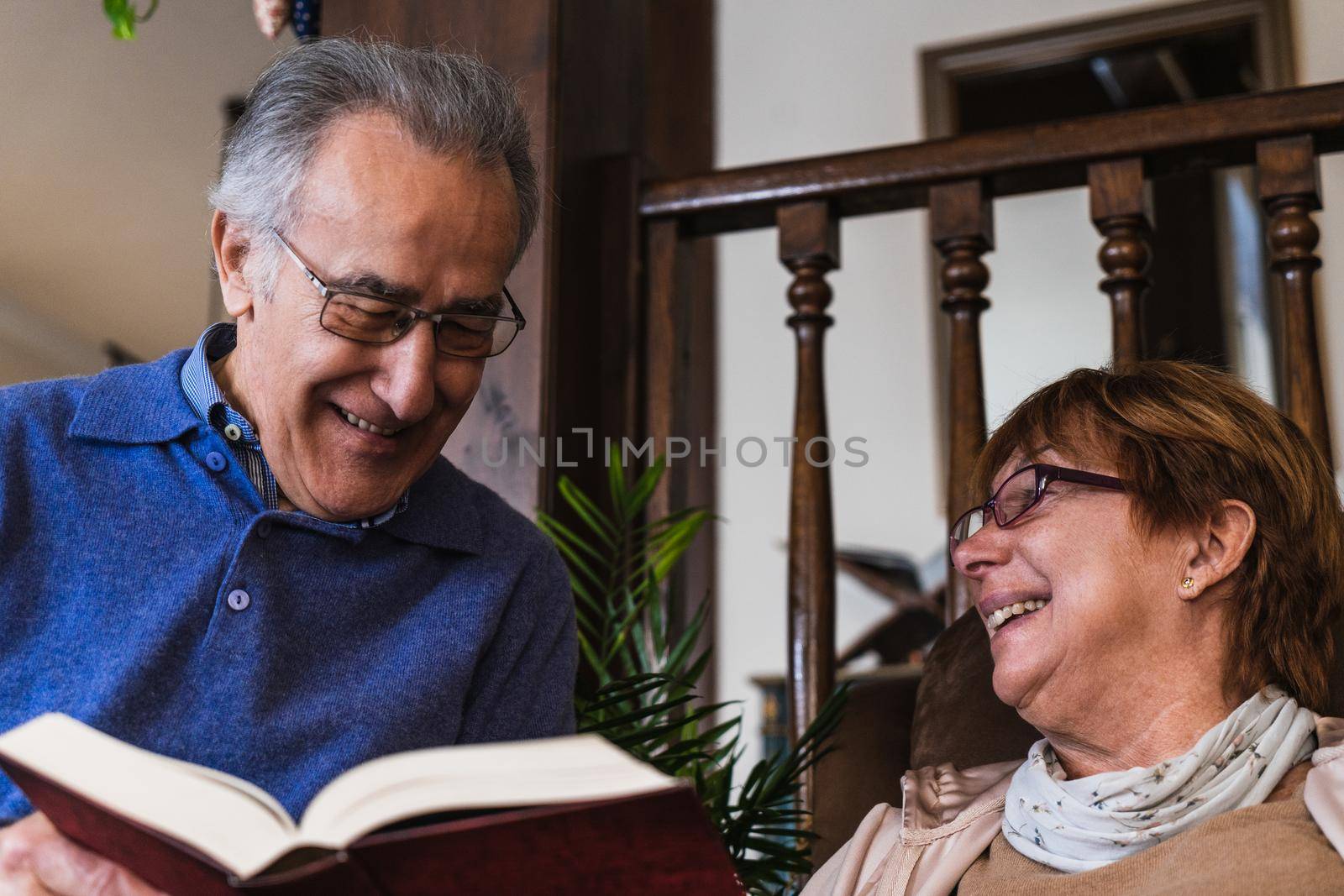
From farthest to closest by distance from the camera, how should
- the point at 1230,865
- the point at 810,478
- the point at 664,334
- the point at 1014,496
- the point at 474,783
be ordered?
1. the point at 664,334
2. the point at 810,478
3. the point at 1014,496
4. the point at 1230,865
5. the point at 474,783

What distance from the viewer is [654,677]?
1.77m

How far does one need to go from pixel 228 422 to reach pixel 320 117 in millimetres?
315

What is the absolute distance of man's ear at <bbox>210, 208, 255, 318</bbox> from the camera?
1.34m

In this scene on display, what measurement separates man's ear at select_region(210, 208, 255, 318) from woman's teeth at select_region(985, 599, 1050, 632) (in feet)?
2.80

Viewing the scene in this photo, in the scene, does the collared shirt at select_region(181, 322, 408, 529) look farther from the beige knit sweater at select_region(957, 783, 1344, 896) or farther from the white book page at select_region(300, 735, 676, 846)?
the beige knit sweater at select_region(957, 783, 1344, 896)

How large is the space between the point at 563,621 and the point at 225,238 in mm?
546

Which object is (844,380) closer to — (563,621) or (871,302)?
(871,302)

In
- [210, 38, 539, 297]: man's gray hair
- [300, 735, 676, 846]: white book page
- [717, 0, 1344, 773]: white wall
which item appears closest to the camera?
[300, 735, 676, 846]: white book page

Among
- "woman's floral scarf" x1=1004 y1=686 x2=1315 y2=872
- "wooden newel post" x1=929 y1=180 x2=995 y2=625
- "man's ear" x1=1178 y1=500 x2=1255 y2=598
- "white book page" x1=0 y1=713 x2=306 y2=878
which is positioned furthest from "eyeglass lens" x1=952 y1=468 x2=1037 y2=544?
"white book page" x1=0 y1=713 x2=306 y2=878

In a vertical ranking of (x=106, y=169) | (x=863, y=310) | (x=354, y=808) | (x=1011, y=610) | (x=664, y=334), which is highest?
(x=106, y=169)

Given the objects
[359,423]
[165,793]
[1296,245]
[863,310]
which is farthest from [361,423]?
[863,310]

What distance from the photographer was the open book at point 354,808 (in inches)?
32.0

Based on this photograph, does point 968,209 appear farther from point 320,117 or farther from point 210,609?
point 210,609

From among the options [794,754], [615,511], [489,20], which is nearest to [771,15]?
[489,20]
